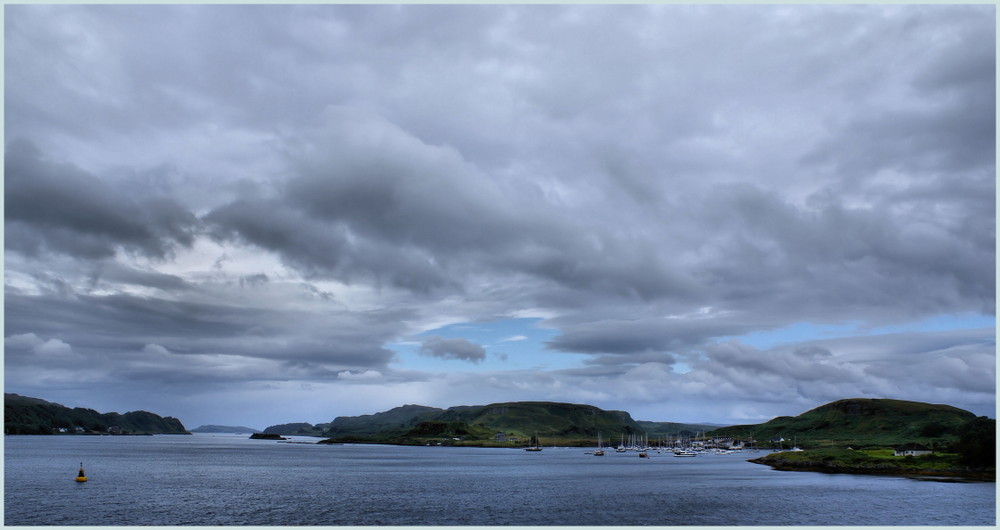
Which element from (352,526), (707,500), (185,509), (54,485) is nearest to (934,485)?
(707,500)

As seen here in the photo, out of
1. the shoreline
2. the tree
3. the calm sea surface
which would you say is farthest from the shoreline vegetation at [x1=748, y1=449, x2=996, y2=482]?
the calm sea surface

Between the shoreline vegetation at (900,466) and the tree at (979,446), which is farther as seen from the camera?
the tree at (979,446)

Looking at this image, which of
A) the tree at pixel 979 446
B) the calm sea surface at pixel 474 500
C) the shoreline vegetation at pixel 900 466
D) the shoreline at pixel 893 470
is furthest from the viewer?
the tree at pixel 979 446

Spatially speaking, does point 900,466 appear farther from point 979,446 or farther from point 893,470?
point 979,446

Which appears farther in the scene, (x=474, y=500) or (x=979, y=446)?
(x=979, y=446)

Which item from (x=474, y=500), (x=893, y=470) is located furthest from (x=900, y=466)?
(x=474, y=500)

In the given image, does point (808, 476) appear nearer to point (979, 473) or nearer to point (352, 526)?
point (979, 473)

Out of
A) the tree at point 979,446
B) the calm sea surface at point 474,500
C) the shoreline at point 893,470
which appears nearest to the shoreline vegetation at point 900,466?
the shoreline at point 893,470

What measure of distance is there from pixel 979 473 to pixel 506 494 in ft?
351

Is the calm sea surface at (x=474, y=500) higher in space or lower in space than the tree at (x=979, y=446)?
lower

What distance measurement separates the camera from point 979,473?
465 ft

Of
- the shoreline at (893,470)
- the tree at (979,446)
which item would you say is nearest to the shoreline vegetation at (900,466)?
the shoreline at (893,470)

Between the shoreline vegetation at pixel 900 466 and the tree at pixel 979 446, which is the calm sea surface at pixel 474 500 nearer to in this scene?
the shoreline vegetation at pixel 900 466

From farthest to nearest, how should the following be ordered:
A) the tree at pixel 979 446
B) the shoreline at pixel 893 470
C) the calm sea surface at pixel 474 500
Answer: the tree at pixel 979 446 → the shoreline at pixel 893 470 → the calm sea surface at pixel 474 500
